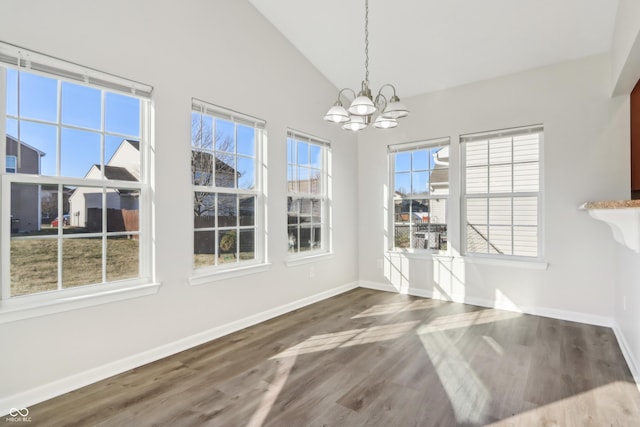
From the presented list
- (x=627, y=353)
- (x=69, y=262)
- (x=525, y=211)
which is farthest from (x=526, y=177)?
(x=69, y=262)

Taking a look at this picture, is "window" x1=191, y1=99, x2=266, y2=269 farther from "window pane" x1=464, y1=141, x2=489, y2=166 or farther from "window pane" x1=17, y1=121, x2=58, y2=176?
"window pane" x1=464, y1=141, x2=489, y2=166

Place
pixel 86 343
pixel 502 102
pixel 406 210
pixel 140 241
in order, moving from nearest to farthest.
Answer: pixel 86 343
pixel 140 241
pixel 502 102
pixel 406 210

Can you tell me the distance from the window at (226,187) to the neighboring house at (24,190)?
113 centimetres

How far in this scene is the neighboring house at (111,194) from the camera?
240 cm

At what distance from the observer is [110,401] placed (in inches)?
83.9

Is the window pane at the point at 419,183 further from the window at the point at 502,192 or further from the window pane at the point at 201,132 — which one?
the window pane at the point at 201,132

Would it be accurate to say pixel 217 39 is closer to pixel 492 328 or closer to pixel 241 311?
pixel 241 311

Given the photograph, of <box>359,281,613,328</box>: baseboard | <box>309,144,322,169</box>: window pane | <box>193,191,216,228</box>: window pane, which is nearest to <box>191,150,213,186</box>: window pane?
<box>193,191,216,228</box>: window pane

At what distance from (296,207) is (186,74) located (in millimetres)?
1951

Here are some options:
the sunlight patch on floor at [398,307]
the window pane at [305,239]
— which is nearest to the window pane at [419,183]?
the sunlight patch on floor at [398,307]

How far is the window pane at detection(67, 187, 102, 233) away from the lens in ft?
7.74

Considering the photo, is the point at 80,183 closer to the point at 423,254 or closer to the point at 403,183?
the point at 403,183

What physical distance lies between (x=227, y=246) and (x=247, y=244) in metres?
0.26

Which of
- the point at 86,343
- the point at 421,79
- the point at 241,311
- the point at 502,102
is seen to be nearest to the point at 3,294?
the point at 86,343
